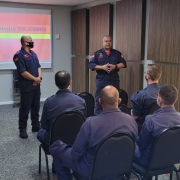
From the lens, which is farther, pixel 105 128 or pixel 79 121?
pixel 79 121

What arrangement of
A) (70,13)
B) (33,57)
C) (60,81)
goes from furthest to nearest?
(70,13) < (33,57) < (60,81)

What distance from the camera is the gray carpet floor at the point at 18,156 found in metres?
2.93

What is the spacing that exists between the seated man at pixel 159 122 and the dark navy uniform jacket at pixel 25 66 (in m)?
2.31

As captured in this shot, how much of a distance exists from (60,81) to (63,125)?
0.47 m

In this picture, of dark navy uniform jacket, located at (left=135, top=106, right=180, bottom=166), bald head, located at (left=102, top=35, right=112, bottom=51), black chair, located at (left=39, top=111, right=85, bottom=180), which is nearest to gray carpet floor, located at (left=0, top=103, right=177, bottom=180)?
black chair, located at (left=39, top=111, right=85, bottom=180)

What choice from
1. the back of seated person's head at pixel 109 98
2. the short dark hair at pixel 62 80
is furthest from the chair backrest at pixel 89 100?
the back of seated person's head at pixel 109 98

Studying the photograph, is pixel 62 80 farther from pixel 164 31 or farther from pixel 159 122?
pixel 164 31

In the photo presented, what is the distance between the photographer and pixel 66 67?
7.01m

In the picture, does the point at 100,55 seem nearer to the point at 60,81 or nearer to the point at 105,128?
the point at 60,81

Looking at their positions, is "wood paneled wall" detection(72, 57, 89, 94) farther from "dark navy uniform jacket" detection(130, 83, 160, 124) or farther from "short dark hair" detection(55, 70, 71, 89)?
"short dark hair" detection(55, 70, 71, 89)

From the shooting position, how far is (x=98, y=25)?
555 cm

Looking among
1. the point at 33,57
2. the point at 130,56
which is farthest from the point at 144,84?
the point at 33,57

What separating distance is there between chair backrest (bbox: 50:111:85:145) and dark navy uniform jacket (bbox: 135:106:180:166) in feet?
1.99

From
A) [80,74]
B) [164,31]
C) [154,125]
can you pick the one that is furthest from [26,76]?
[80,74]
